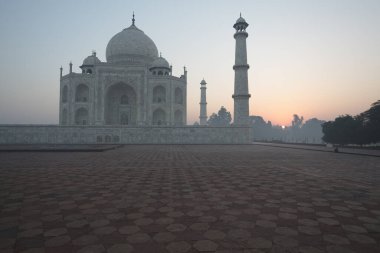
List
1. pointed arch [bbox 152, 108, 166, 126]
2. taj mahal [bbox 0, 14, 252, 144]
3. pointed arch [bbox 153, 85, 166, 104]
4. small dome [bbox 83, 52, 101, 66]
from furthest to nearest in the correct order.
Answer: pointed arch [bbox 153, 85, 166, 104], small dome [bbox 83, 52, 101, 66], pointed arch [bbox 152, 108, 166, 126], taj mahal [bbox 0, 14, 252, 144]

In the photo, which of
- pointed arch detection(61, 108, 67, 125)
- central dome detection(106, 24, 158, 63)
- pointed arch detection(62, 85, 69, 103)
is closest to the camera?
pointed arch detection(61, 108, 67, 125)

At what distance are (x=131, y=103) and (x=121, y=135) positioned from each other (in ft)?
30.0

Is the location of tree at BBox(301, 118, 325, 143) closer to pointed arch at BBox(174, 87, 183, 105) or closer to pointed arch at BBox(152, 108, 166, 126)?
pointed arch at BBox(174, 87, 183, 105)

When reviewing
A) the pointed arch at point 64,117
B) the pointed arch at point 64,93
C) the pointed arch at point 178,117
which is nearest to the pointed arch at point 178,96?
the pointed arch at point 178,117

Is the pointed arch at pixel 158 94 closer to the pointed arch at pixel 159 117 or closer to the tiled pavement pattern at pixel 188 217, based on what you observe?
the pointed arch at pixel 159 117

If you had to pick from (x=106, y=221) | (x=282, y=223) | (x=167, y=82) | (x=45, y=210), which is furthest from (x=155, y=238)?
(x=167, y=82)

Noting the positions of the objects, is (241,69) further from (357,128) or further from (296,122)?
(296,122)

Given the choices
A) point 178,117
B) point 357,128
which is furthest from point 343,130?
point 178,117

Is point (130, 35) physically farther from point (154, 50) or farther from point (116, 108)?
point (116, 108)

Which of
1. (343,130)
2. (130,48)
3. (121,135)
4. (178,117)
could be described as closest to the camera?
(343,130)

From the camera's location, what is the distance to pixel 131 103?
114 ft

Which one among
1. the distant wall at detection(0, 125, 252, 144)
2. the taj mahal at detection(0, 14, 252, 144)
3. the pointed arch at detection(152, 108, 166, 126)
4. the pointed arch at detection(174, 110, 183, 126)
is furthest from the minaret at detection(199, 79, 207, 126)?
the distant wall at detection(0, 125, 252, 144)

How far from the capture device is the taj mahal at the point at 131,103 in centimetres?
2616

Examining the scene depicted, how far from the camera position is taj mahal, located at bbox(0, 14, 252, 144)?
2616 centimetres
